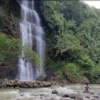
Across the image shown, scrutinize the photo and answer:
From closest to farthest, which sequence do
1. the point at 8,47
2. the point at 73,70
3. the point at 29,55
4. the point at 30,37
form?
the point at 29,55 → the point at 8,47 → the point at 73,70 → the point at 30,37

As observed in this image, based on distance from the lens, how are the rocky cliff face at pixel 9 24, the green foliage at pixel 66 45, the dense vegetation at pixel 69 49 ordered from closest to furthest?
the rocky cliff face at pixel 9 24
the dense vegetation at pixel 69 49
the green foliage at pixel 66 45

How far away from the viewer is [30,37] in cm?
3616

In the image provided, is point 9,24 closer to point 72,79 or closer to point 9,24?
point 9,24

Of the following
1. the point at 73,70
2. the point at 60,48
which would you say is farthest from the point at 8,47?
the point at 60,48

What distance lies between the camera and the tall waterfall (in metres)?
32.8

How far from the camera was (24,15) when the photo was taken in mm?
38375

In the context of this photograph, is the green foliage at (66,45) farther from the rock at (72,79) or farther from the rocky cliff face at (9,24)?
the rocky cliff face at (9,24)

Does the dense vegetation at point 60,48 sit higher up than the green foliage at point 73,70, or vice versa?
the dense vegetation at point 60,48

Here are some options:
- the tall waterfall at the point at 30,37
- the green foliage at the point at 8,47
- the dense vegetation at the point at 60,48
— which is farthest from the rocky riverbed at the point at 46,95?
the tall waterfall at the point at 30,37

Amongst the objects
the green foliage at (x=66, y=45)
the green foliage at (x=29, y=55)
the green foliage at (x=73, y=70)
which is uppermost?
the green foliage at (x=66, y=45)

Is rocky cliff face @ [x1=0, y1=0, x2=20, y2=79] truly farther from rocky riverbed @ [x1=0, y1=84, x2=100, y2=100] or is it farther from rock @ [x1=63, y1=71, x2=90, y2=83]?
rocky riverbed @ [x1=0, y1=84, x2=100, y2=100]

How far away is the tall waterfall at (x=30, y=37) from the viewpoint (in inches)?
1293

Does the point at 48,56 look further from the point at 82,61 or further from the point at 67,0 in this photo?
the point at 67,0

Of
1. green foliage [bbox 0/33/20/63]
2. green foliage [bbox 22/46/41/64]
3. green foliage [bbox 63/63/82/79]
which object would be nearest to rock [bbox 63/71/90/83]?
green foliage [bbox 63/63/82/79]
